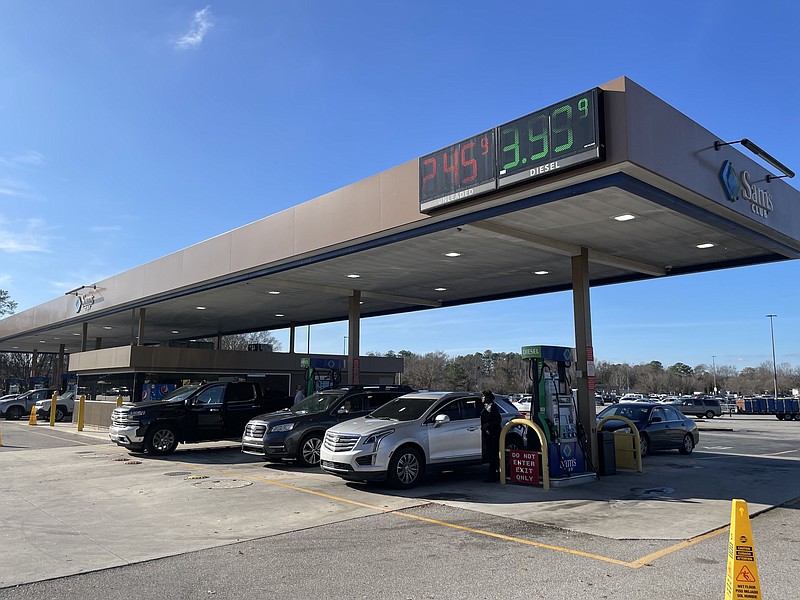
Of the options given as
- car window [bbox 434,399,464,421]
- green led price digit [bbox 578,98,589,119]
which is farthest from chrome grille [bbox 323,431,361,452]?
green led price digit [bbox 578,98,589,119]

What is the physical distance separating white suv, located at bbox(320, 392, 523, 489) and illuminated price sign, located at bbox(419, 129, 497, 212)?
12.7 ft

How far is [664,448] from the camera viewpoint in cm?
1731

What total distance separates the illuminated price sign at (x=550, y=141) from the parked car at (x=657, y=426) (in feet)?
29.5

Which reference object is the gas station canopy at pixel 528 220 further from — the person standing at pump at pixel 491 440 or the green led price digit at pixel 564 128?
the person standing at pump at pixel 491 440

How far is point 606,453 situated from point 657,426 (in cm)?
454

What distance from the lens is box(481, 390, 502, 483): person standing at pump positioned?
12258 mm

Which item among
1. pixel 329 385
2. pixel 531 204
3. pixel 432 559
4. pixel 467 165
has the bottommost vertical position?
pixel 432 559

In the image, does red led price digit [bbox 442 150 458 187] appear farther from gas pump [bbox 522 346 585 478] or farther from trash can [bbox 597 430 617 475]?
Answer: trash can [bbox 597 430 617 475]

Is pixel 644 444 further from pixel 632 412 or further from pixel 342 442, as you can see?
pixel 342 442

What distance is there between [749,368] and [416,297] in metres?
149

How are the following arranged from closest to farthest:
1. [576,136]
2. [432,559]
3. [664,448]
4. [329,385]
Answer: [432,559]
[576,136]
[664,448]
[329,385]

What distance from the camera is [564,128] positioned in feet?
31.9

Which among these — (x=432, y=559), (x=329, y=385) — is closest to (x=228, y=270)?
(x=329, y=385)

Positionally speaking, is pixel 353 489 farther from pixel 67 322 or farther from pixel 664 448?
pixel 67 322
